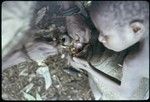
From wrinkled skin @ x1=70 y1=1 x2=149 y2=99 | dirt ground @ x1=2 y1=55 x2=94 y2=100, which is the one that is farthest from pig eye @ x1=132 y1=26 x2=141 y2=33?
dirt ground @ x1=2 y1=55 x2=94 y2=100

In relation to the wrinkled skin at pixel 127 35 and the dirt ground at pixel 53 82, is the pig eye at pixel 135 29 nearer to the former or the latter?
the wrinkled skin at pixel 127 35

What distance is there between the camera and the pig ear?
7.59 feet

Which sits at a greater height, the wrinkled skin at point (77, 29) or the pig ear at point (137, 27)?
the pig ear at point (137, 27)

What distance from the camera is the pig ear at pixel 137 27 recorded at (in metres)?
2.31

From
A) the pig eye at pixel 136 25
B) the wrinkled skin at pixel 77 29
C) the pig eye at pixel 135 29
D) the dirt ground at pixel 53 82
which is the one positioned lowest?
the dirt ground at pixel 53 82

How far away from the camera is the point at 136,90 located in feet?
Result: 8.59

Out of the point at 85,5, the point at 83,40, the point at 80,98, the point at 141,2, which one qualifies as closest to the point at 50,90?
the point at 80,98

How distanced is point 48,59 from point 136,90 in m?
0.56

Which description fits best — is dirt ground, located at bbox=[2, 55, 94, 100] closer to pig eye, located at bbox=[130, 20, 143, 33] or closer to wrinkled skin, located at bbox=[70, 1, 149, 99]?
wrinkled skin, located at bbox=[70, 1, 149, 99]

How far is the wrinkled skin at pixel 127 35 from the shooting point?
231 cm

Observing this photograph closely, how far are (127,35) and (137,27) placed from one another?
0.08 m

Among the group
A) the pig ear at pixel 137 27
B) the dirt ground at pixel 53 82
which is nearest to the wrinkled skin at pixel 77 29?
the dirt ground at pixel 53 82

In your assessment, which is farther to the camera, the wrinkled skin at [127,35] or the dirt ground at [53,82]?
the dirt ground at [53,82]

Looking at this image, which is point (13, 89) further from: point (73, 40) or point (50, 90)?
point (73, 40)
